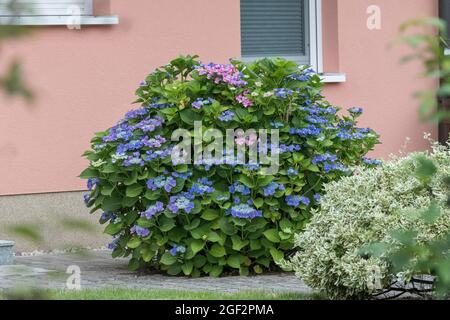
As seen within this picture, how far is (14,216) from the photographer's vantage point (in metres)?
8.54

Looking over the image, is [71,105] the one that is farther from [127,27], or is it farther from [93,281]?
[127,27]

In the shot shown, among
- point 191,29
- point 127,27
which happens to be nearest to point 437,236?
point 127,27

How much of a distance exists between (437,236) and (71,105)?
4466mm

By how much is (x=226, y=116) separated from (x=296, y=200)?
0.79 metres

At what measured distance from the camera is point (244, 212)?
6.83 m

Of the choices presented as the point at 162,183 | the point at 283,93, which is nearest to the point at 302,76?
the point at 283,93

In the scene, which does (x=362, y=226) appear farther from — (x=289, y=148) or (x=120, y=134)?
(x=120, y=134)

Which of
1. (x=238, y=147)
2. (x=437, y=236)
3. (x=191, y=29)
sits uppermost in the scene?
(x=191, y=29)

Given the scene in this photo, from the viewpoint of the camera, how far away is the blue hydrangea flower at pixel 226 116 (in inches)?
274

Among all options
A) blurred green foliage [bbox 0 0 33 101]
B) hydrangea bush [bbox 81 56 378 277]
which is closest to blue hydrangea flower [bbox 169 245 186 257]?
hydrangea bush [bbox 81 56 378 277]

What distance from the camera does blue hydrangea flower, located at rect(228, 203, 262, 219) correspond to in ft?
22.4

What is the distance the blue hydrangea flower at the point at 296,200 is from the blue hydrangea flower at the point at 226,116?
0.71 m

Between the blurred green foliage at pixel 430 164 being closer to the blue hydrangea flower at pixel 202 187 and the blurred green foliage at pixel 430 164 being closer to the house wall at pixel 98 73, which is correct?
the blue hydrangea flower at pixel 202 187
